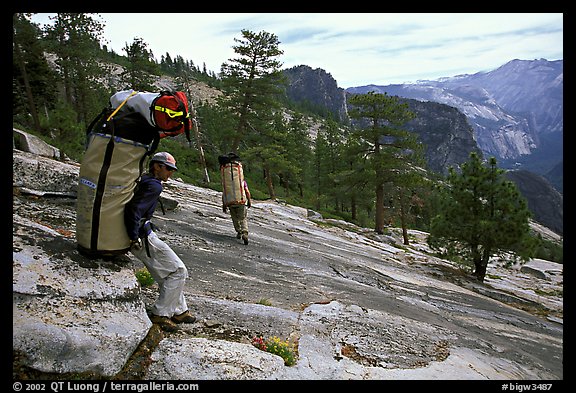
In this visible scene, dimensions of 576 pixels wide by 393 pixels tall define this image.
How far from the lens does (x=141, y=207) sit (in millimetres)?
4309

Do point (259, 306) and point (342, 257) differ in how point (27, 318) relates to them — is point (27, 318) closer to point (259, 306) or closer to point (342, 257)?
point (259, 306)

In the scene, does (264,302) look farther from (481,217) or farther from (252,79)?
(252,79)

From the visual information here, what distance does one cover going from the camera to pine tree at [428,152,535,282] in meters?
16.4

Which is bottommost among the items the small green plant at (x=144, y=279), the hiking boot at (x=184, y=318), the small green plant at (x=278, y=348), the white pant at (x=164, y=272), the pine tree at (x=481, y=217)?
the pine tree at (x=481, y=217)

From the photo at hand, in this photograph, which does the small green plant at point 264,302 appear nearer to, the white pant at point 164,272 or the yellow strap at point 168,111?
the white pant at point 164,272

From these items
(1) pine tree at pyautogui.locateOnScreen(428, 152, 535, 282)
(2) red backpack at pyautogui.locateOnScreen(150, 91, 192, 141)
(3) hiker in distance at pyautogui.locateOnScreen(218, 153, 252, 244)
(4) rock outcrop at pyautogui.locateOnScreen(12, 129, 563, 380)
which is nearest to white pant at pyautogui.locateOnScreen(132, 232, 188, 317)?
(4) rock outcrop at pyautogui.locateOnScreen(12, 129, 563, 380)

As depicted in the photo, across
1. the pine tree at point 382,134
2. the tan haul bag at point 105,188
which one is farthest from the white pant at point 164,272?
the pine tree at point 382,134

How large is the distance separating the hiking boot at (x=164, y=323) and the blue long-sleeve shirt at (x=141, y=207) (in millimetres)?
1090

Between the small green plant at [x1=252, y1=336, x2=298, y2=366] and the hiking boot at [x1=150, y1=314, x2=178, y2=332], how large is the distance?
1.08 metres

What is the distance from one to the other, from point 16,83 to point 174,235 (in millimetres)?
26738

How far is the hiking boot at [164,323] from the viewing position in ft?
14.9

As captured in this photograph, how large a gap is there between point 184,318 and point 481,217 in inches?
640

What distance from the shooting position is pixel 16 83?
88.3 ft
